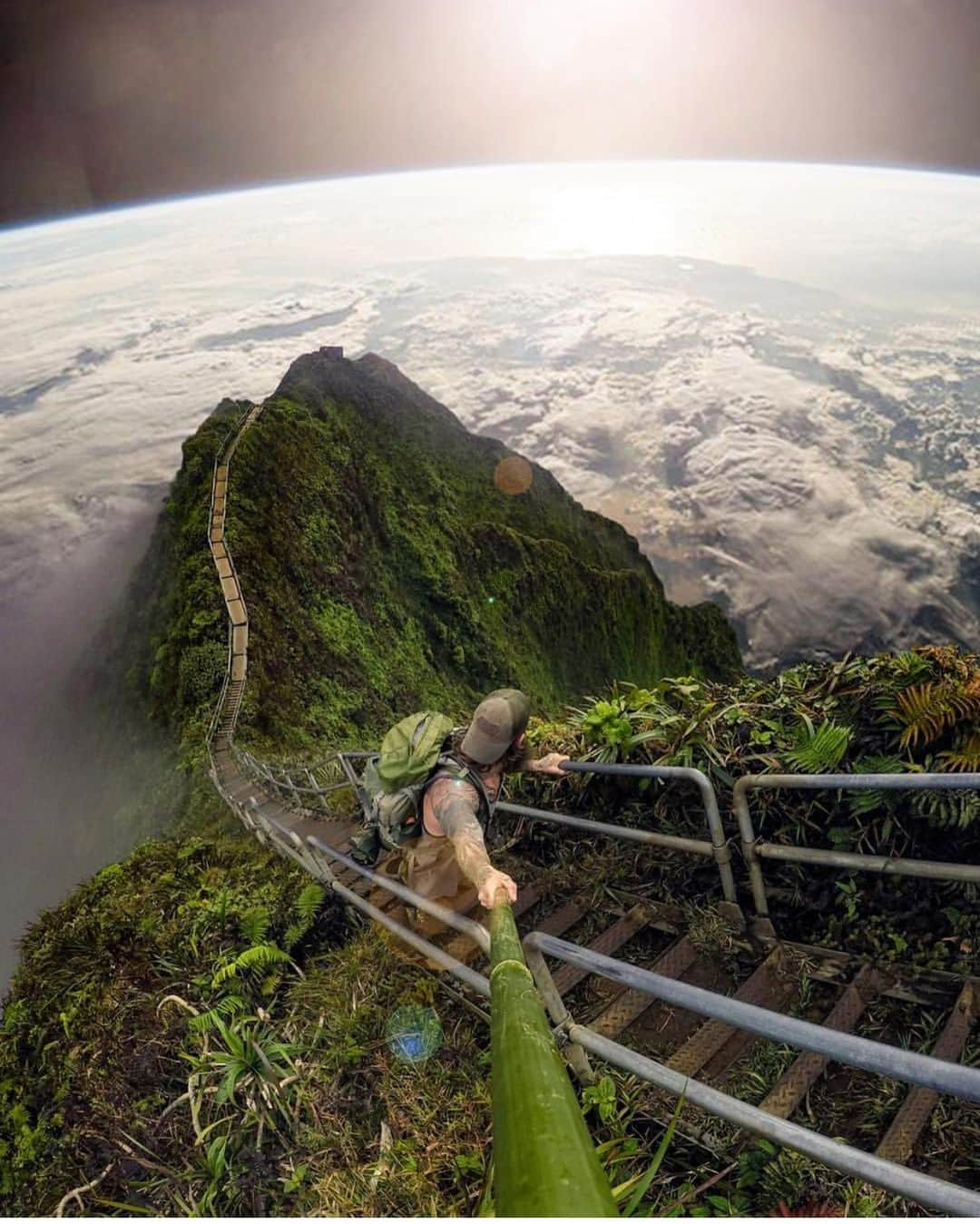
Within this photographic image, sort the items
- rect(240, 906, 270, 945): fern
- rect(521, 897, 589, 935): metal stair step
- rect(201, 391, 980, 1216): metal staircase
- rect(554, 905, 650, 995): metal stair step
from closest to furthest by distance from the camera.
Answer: rect(201, 391, 980, 1216): metal staircase < rect(554, 905, 650, 995): metal stair step < rect(521, 897, 589, 935): metal stair step < rect(240, 906, 270, 945): fern

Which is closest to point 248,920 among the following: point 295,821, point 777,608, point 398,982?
point 398,982

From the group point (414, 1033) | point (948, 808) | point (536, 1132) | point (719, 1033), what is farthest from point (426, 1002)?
point (536, 1132)

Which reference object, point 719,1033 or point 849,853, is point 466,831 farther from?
point 849,853

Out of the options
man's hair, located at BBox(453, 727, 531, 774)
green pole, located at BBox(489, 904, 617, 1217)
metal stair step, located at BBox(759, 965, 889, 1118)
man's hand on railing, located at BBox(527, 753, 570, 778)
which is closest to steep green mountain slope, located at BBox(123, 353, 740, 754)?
man's hand on railing, located at BBox(527, 753, 570, 778)

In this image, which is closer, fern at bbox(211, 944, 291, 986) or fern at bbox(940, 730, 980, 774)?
fern at bbox(940, 730, 980, 774)

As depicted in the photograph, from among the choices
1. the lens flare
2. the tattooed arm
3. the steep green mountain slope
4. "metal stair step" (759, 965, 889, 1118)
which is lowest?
the steep green mountain slope

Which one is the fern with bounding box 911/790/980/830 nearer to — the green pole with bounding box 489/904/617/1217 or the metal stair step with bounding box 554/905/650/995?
the metal stair step with bounding box 554/905/650/995
